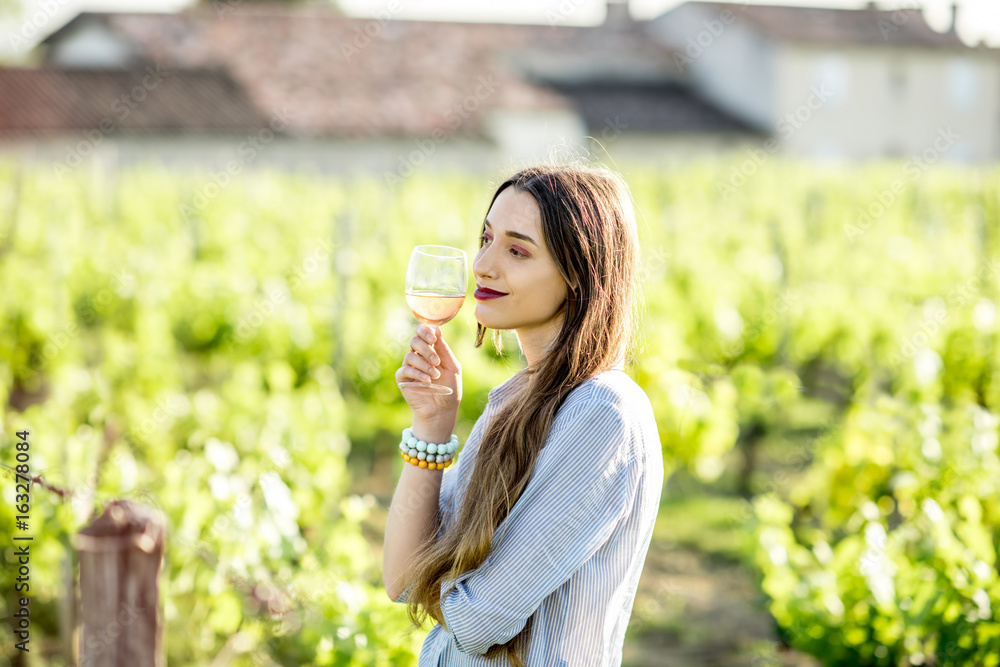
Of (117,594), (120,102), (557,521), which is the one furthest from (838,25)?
(117,594)

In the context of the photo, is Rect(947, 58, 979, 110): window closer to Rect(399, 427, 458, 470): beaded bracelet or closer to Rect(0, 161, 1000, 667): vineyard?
Rect(0, 161, 1000, 667): vineyard

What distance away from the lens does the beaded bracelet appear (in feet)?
5.03

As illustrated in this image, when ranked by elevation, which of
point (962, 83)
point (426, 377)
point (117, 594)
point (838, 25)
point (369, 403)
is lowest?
point (369, 403)

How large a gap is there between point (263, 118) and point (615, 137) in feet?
35.7

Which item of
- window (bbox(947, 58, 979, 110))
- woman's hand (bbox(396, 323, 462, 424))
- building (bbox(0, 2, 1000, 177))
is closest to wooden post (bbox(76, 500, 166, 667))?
woman's hand (bbox(396, 323, 462, 424))

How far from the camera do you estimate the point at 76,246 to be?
23.6 ft

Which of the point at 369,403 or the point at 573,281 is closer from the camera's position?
the point at 573,281

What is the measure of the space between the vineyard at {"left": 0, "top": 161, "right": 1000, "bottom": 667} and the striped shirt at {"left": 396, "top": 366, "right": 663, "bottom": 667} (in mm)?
358

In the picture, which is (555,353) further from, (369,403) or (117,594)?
(369,403)

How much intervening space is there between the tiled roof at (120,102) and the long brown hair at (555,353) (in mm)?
22625

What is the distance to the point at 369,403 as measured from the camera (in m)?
5.46

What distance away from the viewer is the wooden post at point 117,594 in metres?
1.45

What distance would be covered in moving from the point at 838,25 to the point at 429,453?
112 feet

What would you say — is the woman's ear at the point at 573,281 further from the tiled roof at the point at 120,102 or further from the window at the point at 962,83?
the window at the point at 962,83
